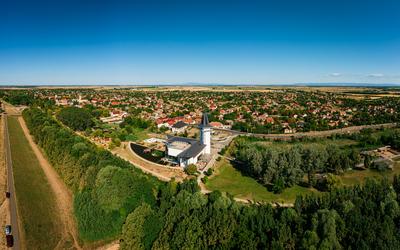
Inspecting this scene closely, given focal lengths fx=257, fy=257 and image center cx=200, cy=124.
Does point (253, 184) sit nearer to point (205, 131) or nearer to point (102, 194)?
point (205, 131)

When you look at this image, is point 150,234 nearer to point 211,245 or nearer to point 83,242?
point 211,245

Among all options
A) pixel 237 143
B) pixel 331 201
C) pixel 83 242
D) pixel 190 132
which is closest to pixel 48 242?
pixel 83 242

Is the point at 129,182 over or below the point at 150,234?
over

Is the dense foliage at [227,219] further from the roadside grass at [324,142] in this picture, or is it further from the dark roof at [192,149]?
the roadside grass at [324,142]

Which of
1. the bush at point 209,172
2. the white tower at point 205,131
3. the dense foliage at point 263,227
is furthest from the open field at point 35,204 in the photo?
the white tower at point 205,131

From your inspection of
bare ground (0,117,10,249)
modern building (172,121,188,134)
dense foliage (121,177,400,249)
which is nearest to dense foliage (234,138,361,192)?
dense foliage (121,177,400,249)

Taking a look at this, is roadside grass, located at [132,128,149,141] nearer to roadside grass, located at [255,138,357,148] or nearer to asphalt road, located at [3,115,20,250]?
asphalt road, located at [3,115,20,250]

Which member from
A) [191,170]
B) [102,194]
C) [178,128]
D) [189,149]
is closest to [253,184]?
[191,170]

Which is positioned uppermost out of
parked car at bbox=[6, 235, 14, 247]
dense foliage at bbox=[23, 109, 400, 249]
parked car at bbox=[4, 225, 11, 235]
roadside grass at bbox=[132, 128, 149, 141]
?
dense foliage at bbox=[23, 109, 400, 249]
